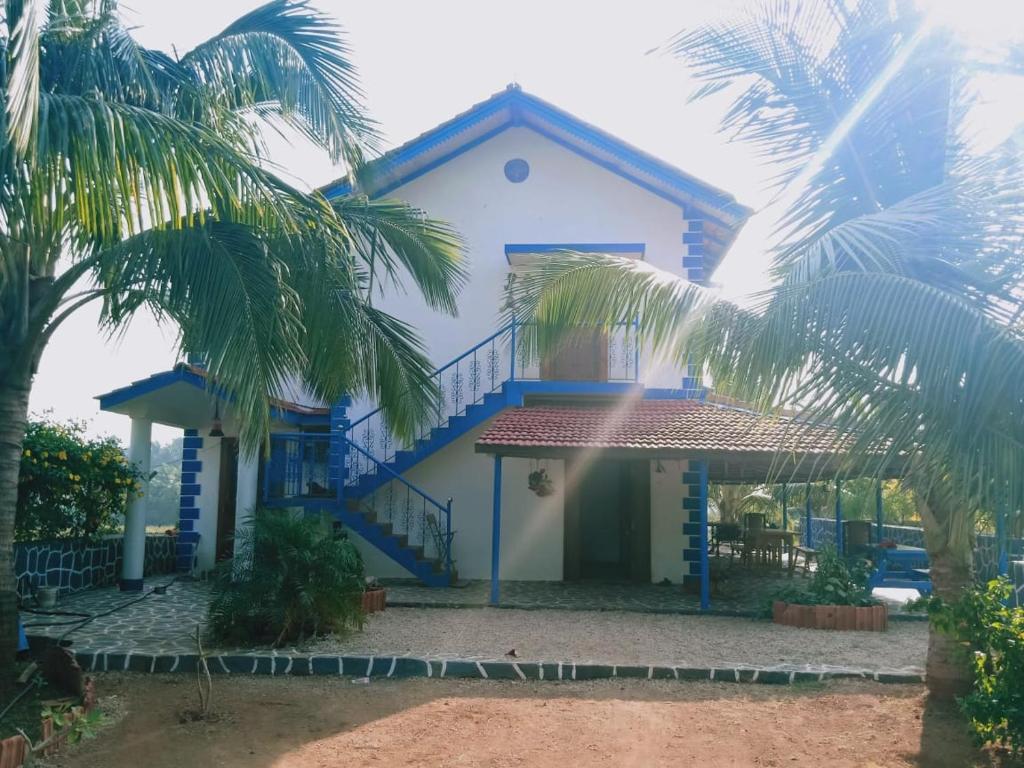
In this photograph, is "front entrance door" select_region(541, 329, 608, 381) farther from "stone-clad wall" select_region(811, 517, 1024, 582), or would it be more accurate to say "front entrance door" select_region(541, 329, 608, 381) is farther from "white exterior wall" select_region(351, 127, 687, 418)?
"stone-clad wall" select_region(811, 517, 1024, 582)

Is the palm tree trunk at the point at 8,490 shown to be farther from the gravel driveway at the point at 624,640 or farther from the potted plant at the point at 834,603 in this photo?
the potted plant at the point at 834,603

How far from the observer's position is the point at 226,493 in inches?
505

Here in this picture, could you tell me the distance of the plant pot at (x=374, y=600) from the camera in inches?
352

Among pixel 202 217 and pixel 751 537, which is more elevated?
pixel 202 217

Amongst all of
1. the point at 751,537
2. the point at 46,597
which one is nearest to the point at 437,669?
the point at 46,597

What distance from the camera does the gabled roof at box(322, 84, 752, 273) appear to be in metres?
12.1

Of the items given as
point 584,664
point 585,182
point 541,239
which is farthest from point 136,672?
point 585,182

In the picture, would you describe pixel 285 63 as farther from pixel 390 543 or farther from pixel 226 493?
pixel 226 493

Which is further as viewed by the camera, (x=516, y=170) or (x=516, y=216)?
(x=516, y=170)

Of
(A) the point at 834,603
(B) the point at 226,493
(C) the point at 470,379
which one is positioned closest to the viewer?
(A) the point at 834,603

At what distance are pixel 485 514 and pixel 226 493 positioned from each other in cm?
439

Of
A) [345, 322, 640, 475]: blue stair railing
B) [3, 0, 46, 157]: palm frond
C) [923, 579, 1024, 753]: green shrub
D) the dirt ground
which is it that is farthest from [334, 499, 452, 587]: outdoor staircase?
[3, 0, 46, 157]: palm frond

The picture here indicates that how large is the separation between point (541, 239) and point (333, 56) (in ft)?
22.2

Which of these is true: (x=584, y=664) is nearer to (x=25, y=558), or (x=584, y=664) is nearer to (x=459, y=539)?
(x=459, y=539)
